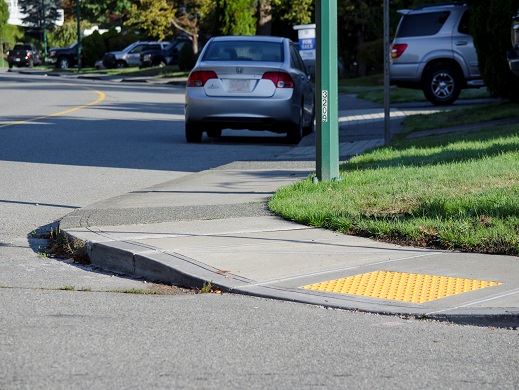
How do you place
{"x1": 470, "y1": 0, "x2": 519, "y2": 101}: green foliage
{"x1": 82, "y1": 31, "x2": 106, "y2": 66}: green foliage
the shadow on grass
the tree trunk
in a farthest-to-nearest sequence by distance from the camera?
1. {"x1": 82, "y1": 31, "x2": 106, "y2": 66}: green foliage
2. the tree trunk
3. {"x1": 470, "y1": 0, "x2": 519, "y2": 101}: green foliage
4. the shadow on grass

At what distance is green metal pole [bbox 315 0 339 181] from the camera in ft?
38.1

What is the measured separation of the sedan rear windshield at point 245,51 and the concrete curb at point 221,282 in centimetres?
995

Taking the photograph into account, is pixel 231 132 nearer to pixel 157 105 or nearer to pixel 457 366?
pixel 157 105

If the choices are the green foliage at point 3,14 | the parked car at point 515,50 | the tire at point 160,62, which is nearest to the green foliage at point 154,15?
the tire at point 160,62

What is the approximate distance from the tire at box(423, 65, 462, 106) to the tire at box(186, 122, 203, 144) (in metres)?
9.02

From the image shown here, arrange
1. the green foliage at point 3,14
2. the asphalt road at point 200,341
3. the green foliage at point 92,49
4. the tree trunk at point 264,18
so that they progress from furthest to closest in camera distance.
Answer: the green foliage at point 3,14 < the green foliage at point 92,49 < the tree trunk at point 264,18 < the asphalt road at point 200,341

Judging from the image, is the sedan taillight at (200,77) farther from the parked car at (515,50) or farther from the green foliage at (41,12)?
the green foliage at (41,12)

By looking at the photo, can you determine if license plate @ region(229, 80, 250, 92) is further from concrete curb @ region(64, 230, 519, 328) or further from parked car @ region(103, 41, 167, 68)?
parked car @ region(103, 41, 167, 68)

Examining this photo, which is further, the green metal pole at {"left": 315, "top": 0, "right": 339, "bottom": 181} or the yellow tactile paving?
the green metal pole at {"left": 315, "top": 0, "right": 339, "bottom": 181}

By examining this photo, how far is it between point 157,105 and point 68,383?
26.9m

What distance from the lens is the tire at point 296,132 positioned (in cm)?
1897

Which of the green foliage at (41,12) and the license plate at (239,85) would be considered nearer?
the license plate at (239,85)

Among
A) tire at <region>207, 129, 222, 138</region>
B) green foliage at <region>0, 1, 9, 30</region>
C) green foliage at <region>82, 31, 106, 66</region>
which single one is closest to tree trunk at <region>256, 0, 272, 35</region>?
green foliage at <region>82, 31, 106, 66</region>

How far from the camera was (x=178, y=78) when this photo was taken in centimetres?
5509
